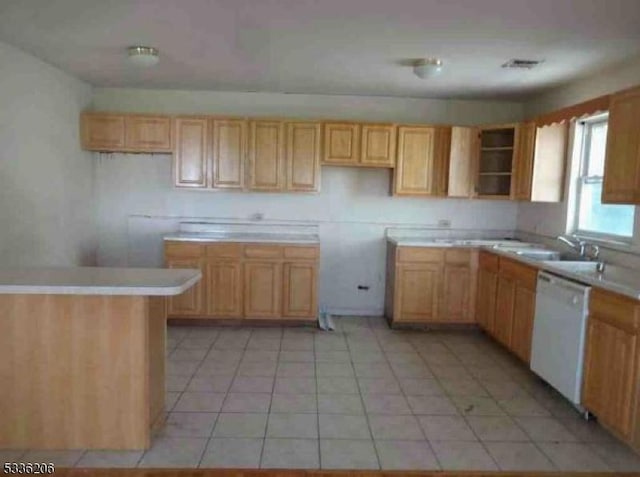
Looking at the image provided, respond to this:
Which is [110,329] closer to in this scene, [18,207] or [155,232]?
[18,207]

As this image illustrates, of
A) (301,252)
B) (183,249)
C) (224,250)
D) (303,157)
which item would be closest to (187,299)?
(183,249)

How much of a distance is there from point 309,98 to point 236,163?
1.12 metres

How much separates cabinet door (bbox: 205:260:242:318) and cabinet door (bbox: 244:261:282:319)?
8 cm

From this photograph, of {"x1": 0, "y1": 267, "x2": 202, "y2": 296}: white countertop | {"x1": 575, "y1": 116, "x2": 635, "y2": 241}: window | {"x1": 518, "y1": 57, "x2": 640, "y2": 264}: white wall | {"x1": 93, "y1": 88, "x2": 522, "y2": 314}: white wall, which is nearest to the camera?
{"x1": 0, "y1": 267, "x2": 202, "y2": 296}: white countertop

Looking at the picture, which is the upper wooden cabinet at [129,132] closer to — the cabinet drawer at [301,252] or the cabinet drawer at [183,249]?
the cabinet drawer at [183,249]

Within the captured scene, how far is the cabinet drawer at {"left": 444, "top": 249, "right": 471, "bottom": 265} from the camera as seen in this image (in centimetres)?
499

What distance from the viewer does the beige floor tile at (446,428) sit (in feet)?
9.45

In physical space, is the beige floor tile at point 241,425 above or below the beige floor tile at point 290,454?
above

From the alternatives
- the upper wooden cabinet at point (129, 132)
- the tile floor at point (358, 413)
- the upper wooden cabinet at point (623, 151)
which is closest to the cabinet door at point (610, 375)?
the tile floor at point (358, 413)

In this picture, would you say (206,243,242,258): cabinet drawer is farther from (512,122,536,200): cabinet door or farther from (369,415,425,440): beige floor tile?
(512,122,536,200): cabinet door

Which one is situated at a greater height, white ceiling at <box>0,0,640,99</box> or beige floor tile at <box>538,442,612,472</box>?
white ceiling at <box>0,0,640,99</box>

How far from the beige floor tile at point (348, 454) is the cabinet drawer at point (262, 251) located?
2.42 metres

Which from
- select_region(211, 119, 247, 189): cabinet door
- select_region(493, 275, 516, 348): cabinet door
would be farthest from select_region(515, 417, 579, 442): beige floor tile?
select_region(211, 119, 247, 189): cabinet door

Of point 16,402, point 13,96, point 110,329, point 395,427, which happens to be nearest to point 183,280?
point 110,329
